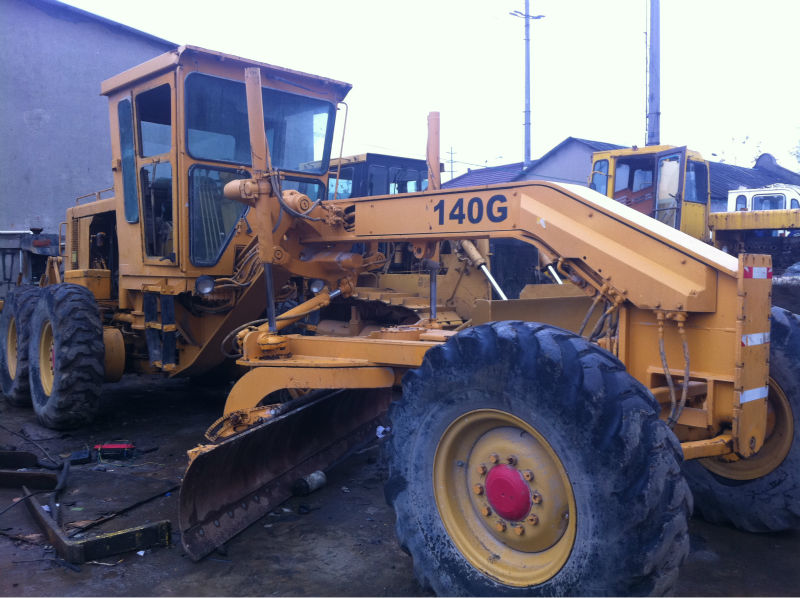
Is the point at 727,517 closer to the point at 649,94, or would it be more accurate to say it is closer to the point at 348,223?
the point at 348,223

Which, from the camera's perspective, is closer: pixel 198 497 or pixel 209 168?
pixel 198 497

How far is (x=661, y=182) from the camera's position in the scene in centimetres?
1184

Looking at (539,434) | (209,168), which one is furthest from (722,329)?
(209,168)

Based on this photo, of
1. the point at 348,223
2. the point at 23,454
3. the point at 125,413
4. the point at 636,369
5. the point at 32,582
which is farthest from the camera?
the point at 125,413

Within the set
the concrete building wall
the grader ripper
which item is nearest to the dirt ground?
the grader ripper

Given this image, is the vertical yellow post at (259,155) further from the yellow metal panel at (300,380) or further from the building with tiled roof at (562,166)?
the building with tiled roof at (562,166)

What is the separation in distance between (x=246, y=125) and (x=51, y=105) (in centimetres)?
1260

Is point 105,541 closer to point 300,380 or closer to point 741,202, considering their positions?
point 300,380

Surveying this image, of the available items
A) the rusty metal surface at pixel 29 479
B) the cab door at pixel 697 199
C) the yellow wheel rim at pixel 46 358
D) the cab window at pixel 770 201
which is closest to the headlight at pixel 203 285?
the rusty metal surface at pixel 29 479

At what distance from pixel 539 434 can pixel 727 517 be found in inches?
71.5

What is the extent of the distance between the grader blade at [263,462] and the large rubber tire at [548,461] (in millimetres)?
1197

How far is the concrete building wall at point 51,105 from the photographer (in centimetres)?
1555

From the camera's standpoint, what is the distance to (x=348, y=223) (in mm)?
4434

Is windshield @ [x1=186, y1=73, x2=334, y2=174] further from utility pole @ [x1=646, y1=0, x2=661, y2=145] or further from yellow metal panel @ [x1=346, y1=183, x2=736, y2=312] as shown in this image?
utility pole @ [x1=646, y1=0, x2=661, y2=145]
